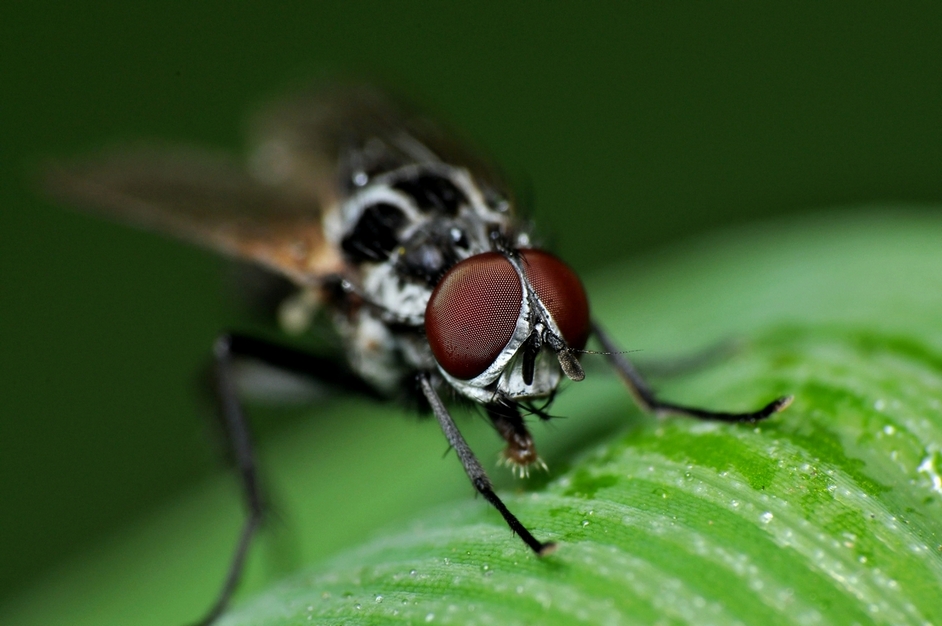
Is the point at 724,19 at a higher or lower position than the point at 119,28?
lower

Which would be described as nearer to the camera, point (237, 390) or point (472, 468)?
point (472, 468)

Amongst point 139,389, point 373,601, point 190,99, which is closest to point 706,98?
point 190,99

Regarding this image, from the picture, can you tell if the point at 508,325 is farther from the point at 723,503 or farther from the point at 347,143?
the point at 347,143

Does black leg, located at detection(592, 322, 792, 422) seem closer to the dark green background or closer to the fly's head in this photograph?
the fly's head

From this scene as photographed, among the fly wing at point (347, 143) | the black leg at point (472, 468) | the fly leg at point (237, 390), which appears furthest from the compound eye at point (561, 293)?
A: the fly leg at point (237, 390)

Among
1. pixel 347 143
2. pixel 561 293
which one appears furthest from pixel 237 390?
pixel 561 293

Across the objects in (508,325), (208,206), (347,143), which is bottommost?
(508,325)

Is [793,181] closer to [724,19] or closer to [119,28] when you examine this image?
[724,19]
